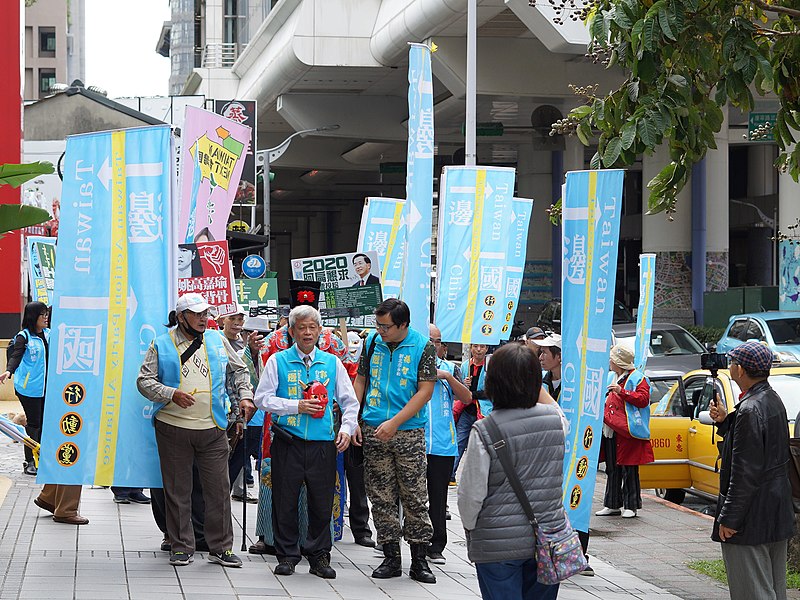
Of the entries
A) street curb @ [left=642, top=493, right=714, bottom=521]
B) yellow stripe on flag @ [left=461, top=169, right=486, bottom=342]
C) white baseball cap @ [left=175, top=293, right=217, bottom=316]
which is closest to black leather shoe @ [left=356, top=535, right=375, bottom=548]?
white baseball cap @ [left=175, top=293, right=217, bottom=316]

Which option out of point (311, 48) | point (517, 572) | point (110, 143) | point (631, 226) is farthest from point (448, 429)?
point (631, 226)

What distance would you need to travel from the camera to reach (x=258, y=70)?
47188 mm

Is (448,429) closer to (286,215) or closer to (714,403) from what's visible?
(714,403)

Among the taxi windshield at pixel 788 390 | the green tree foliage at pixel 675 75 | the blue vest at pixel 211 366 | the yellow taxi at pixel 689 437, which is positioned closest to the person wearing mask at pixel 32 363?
the blue vest at pixel 211 366

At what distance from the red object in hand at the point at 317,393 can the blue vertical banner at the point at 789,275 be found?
23982 millimetres

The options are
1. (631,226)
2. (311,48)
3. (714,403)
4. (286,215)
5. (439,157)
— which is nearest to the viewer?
(714,403)

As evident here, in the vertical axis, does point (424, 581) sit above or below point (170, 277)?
below

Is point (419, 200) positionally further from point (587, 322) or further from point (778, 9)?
point (778, 9)

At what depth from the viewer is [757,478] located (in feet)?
22.7

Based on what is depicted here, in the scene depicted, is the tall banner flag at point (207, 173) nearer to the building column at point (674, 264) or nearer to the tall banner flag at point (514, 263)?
the tall banner flag at point (514, 263)

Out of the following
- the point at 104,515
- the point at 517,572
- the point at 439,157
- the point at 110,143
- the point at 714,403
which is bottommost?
the point at 104,515

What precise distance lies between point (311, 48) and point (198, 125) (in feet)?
77.6

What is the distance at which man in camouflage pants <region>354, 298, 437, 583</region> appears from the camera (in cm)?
859

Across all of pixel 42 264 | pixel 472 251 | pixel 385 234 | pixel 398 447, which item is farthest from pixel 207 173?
pixel 398 447
